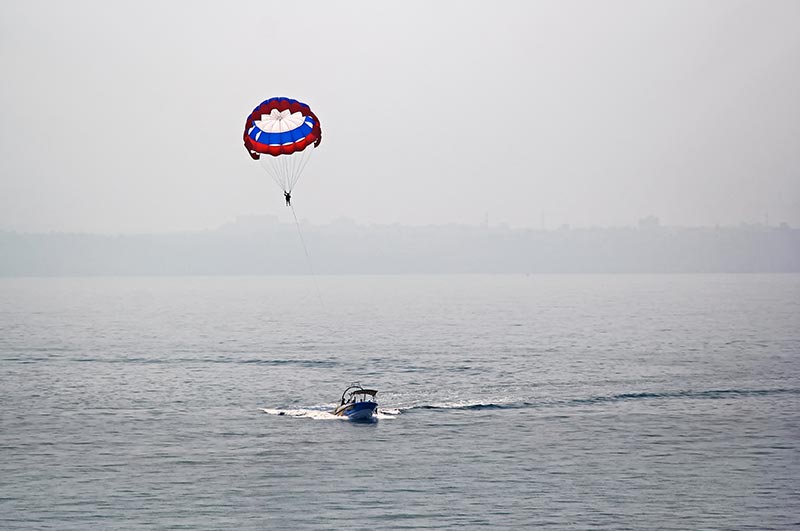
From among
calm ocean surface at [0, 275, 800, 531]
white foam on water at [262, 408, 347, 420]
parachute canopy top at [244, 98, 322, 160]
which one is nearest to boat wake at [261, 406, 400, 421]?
white foam on water at [262, 408, 347, 420]

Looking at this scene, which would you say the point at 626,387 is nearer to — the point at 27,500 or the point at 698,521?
the point at 698,521

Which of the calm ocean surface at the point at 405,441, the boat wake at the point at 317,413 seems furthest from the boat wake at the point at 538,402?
the calm ocean surface at the point at 405,441

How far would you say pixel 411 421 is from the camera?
76.2m

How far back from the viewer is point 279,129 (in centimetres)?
6644

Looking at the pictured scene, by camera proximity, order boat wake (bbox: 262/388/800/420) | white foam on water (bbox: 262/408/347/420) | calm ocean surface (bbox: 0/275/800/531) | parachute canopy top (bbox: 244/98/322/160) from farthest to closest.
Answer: boat wake (bbox: 262/388/800/420) → white foam on water (bbox: 262/408/347/420) → parachute canopy top (bbox: 244/98/322/160) → calm ocean surface (bbox: 0/275/800/531)

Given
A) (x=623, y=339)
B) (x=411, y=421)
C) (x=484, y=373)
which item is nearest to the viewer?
(x=411, y=421)

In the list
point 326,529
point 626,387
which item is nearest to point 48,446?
point 326,529

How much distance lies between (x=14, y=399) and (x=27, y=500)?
3662 cm

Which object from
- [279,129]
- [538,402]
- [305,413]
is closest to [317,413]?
[305,413]

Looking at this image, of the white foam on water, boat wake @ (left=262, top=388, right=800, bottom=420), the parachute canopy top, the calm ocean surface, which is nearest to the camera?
the calm ocean surface

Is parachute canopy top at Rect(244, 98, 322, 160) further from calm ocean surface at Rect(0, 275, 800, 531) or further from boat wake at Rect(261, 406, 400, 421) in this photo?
boat wake at Rect(261, 406, 400, 421)

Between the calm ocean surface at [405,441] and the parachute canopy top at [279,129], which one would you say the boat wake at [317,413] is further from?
the parachute canopy top at [279,129]

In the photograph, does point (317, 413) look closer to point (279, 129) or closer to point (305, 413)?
point (305, 413)

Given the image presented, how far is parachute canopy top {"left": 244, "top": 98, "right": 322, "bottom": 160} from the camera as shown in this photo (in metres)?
65.4
